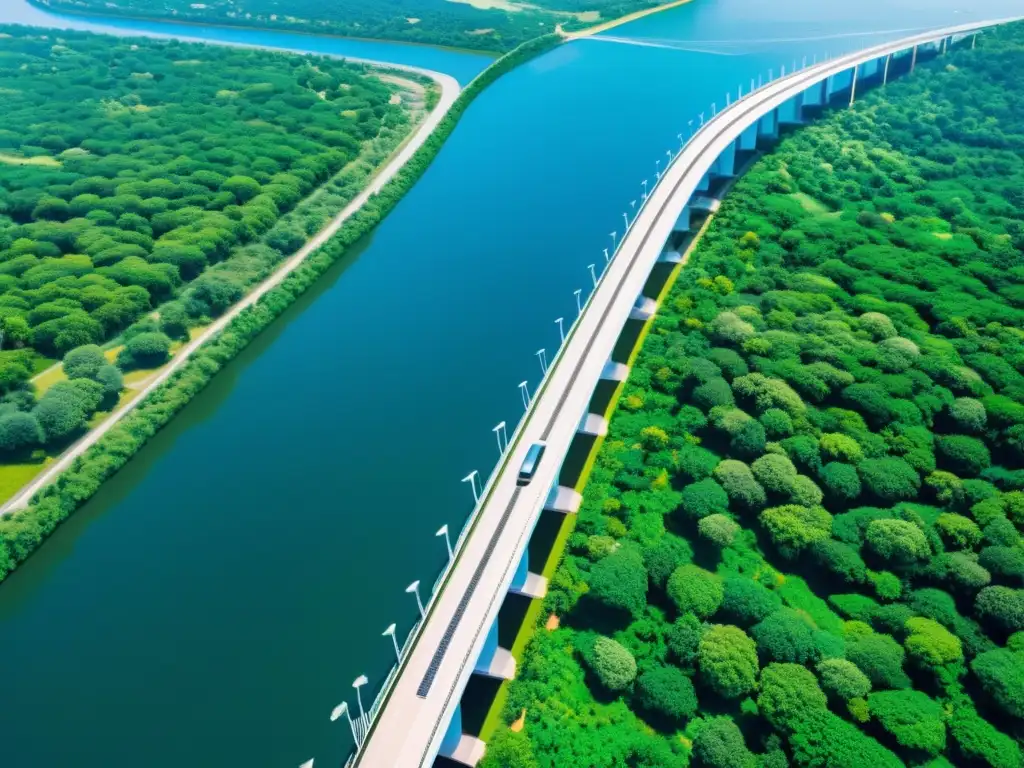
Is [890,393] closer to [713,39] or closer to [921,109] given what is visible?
[921,109]

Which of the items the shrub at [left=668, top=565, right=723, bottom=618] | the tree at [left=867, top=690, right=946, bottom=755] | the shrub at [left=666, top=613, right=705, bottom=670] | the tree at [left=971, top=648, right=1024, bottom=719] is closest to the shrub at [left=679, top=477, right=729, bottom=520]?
the shrub at [left=668, top=565, right=723, bottom=618]

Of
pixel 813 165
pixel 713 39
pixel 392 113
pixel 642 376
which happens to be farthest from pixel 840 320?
pixel 713 39

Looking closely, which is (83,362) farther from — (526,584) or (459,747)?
(459,747)

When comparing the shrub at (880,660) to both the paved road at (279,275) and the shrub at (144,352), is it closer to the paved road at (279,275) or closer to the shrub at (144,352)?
the paved road at (279,275)

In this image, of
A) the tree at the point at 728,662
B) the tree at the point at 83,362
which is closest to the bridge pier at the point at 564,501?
the tree at the point at 728,662

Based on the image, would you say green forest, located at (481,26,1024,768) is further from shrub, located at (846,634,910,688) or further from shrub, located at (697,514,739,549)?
shrub, located at (697,514,739,549)
